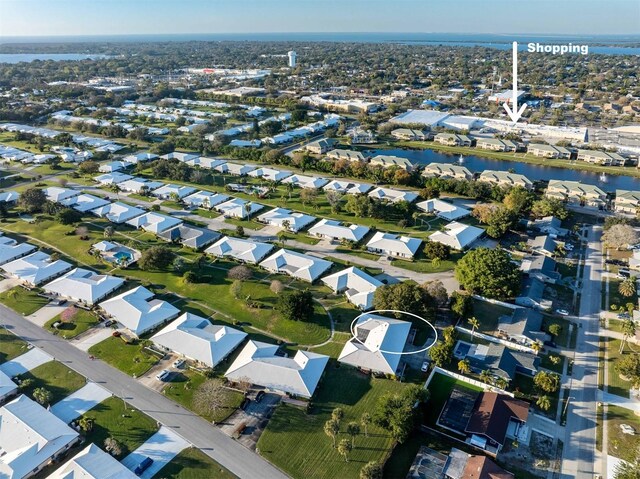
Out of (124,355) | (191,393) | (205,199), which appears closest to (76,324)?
(124,355)

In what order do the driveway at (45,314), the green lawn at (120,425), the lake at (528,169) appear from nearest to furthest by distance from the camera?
the green lawn at (120,425), the driveway at (45,314), the lake at (528,169)

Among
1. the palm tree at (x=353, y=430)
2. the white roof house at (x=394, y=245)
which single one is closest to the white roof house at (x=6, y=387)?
the palm tree at (x=353, y=430)

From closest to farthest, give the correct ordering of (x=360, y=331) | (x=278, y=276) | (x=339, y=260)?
(x=360, y=331), (x=278, y=276), (x=339, y=260)

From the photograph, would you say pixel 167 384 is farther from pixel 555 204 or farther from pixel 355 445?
pixel 555 204

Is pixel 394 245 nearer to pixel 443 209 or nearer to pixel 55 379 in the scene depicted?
pixel 443 209

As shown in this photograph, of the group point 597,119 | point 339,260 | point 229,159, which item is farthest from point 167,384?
point 597,119

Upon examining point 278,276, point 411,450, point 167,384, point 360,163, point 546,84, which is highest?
point 546,84

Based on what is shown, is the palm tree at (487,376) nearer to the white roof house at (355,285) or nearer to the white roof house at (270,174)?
the white roof house at (355,285)
